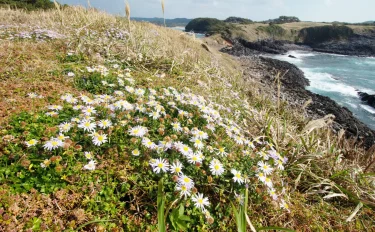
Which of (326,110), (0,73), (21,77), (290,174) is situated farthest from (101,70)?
(326,110)

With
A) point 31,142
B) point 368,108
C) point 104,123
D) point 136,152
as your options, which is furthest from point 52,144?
point 368,108

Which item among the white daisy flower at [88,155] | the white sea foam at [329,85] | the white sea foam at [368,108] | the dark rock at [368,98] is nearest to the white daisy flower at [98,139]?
the white daisy flower at [88,155]

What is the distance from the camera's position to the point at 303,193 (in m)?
2.72

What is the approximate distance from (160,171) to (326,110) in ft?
53.4

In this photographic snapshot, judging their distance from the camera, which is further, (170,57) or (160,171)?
(170,57)

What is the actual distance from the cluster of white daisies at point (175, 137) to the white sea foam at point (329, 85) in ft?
71.0

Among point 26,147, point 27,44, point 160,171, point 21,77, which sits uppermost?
point 27,44

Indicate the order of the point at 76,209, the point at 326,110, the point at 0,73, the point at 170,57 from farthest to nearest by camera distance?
the point at 326,110 < the point at 170,57 < the point at 0,73 < the point at 76,209

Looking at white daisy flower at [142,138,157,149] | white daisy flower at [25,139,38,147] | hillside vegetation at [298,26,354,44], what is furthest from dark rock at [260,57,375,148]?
hillside vegetation at [298,26,354,44]

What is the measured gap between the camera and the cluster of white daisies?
1.94 metres

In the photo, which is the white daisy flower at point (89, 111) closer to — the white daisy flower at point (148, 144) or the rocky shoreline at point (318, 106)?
the white daisy flower at point (148, 144)

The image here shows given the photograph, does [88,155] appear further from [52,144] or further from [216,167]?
[216,167]

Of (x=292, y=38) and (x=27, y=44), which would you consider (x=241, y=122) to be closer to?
(x=27, y=44)

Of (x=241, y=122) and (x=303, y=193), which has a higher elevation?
(x=241, y=122)
